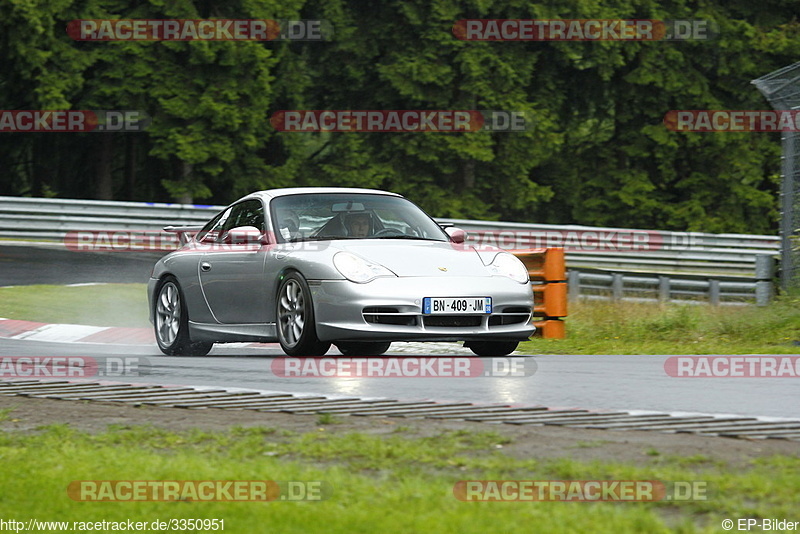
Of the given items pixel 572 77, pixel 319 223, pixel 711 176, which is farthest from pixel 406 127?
pixel 319 223

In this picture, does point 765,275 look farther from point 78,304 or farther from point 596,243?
point 596,243

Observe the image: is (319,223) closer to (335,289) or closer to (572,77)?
(335,289)

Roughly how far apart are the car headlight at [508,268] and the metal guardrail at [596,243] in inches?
409

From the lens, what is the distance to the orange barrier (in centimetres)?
1276

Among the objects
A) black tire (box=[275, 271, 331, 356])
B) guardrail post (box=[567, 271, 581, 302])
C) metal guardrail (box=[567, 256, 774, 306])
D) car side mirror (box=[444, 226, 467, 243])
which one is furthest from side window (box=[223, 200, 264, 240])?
guardrail post (box=[567, 271, 581, 302])

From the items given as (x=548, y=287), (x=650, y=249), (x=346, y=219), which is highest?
(x=346, y=219)

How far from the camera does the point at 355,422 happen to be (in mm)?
6816

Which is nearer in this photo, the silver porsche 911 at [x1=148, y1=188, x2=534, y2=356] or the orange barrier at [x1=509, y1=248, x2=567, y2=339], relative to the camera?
the silver porsche 911 at [x1=148, y1=188, x2=534, y2=356]

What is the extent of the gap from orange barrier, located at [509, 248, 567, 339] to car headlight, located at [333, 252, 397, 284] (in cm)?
322

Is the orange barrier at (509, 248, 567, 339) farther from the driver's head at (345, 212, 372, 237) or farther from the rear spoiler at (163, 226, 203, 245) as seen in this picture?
the rear spoiler at (163, 226, 203, 245)

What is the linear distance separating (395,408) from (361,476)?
6.27ft

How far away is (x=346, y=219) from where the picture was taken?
34.7 ft

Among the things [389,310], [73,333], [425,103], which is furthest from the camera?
[425,103]

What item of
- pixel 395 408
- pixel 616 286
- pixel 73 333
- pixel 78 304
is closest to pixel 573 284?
pixel 616 286
